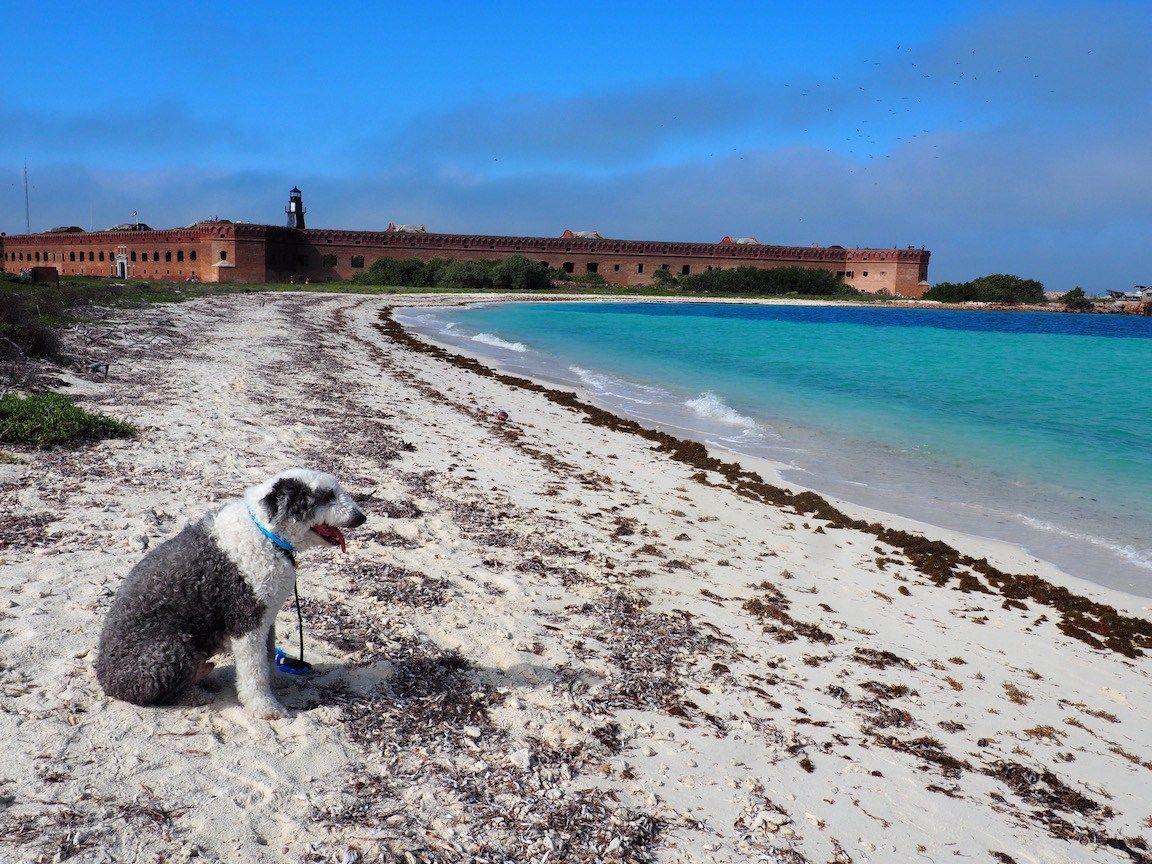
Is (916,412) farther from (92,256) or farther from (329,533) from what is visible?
(92,256)

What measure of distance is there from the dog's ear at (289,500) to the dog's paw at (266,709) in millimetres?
884

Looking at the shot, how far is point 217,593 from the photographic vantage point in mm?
3201

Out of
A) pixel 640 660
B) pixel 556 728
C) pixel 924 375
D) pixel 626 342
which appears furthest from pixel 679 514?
pixel 626 342

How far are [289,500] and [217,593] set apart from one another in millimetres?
512

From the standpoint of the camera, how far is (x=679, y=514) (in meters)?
7.75

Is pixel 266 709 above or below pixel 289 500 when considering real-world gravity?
below

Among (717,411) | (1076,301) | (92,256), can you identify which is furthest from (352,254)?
(1076,301)

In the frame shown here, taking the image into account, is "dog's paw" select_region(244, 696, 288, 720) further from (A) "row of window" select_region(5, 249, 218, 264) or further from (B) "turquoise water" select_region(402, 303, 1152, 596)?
(A) "row of window" select_region(5, 249, 218, 264)

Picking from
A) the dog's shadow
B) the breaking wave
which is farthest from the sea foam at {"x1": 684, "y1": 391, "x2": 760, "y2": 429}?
the dog's shadow

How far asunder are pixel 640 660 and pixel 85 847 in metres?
2.88

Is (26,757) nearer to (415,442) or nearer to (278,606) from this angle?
(278,606)

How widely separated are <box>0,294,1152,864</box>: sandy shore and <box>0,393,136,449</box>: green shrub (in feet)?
1.18

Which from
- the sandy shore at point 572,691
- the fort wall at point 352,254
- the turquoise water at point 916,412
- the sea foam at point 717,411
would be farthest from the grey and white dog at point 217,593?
the fort wall at point 352,254

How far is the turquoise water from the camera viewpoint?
9.09 m
